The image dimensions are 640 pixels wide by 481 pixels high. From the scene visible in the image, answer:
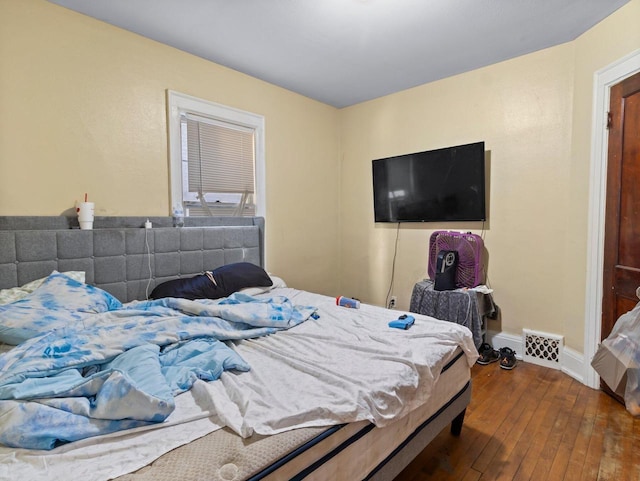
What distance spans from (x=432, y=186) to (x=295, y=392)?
2.64m

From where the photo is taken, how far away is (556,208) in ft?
8.89

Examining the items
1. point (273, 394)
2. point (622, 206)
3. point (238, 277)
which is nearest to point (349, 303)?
point (238, 277)

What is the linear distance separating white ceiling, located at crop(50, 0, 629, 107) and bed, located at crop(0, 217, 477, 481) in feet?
4.75

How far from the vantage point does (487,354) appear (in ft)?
9.45

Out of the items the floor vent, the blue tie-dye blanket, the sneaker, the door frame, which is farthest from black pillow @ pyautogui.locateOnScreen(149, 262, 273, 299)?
the door frame

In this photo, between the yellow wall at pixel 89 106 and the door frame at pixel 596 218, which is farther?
the door frame at pixel 596 218

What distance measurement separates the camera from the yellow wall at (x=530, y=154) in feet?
8.22

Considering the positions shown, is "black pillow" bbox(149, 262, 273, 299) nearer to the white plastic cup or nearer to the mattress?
the white plastic cup

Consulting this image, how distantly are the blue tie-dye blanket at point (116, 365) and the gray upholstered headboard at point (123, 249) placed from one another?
544 mm

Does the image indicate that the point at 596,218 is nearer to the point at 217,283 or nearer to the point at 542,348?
the point at 542,348

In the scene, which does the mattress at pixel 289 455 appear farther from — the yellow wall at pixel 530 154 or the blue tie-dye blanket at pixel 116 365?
the yellow wall at pixel 530 154

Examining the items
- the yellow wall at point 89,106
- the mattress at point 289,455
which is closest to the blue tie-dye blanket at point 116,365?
the mattress at point 289,455

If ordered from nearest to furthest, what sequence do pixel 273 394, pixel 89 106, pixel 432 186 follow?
pixel 273 394, pixel 89 106, pixel 432 186

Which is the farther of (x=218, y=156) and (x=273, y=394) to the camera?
(x=218, y=156)
